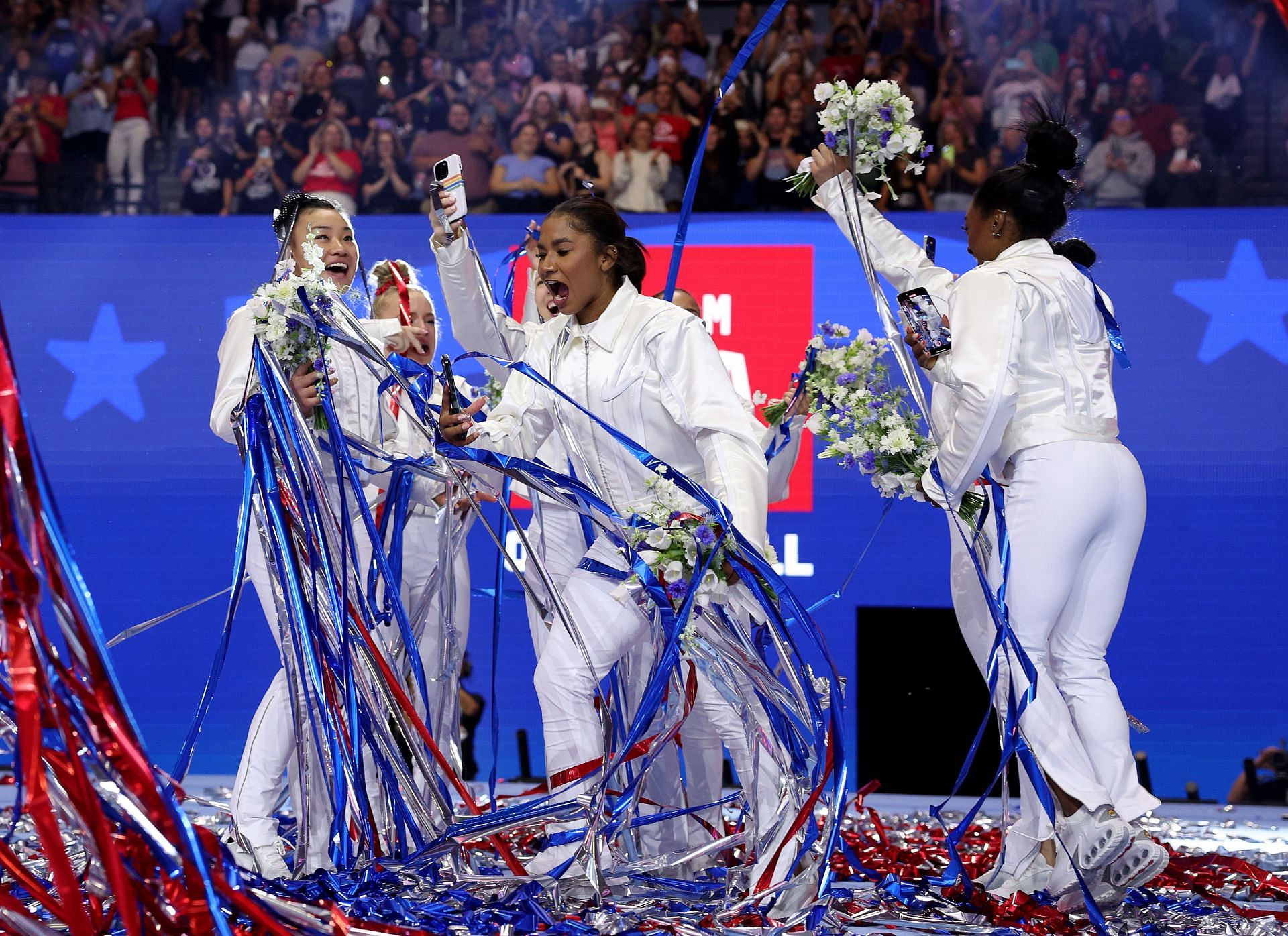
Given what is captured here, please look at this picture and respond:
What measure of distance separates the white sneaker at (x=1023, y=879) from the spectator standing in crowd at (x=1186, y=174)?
11.4 ft

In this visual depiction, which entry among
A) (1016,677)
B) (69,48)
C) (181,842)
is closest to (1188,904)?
(1016,677)

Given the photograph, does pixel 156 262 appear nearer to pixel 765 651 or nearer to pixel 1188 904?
pixel 765 651

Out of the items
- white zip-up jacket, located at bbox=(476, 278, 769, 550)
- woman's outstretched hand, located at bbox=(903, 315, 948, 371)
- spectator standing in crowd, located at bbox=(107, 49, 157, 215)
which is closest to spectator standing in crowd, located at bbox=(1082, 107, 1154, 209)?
woman's outstretched hand, located at bbox=(903, 315, 948, 371)

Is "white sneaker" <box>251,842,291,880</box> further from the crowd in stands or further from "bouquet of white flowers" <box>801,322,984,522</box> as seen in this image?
the crowd in stands

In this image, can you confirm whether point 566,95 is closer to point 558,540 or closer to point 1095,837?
point 558,540

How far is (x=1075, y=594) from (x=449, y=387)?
A: 4.90ft

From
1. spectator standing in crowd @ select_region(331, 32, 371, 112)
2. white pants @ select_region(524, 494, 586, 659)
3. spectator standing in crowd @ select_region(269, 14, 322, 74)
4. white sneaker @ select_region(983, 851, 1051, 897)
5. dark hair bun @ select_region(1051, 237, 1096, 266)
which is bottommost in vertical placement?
white sneaker @ select_region(983, 851, 1051, 897)

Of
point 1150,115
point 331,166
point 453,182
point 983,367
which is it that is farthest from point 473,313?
point 1150,115

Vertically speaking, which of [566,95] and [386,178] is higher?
[566,95]

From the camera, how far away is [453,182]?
12.4 feet

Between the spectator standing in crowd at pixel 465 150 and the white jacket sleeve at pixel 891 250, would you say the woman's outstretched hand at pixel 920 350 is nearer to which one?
the white jacket sleeve at pixel 891 250

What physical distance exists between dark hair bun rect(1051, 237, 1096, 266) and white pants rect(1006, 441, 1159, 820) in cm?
58

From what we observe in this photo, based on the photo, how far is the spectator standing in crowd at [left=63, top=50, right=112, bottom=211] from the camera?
6.46m

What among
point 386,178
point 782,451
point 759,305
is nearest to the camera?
point 782,451
